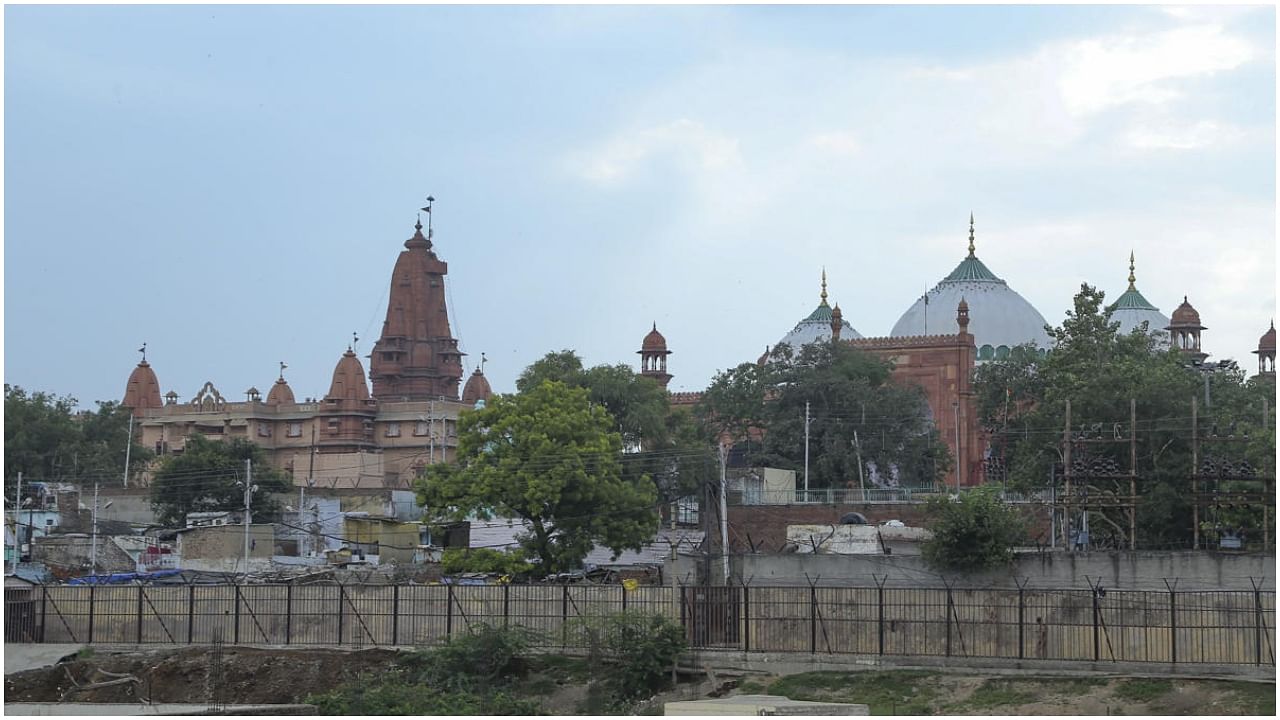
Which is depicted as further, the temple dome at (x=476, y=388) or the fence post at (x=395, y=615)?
the temple dome at (x=476, y=388)

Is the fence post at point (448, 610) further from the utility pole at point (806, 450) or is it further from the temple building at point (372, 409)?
the temple building at point (372, 409)

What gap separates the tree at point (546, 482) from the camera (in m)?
46.7

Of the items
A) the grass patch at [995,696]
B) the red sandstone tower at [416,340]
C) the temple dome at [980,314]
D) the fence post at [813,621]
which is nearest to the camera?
the grass patch at [995,696]

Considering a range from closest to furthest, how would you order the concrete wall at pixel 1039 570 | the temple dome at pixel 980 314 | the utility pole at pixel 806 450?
the concrete wall at pixel 1039 570 → the utility pole at pixel 806 450 → the temple dome at pixel 980 314

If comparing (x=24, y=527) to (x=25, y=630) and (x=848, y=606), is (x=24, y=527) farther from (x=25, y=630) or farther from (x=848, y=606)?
(x=848, y=606)

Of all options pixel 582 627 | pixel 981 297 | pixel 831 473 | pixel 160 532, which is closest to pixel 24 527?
pixel 160 532

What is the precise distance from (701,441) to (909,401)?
773 centimetres

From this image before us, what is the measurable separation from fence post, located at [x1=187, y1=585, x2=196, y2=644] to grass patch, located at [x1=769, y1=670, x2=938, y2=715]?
39.2 ft

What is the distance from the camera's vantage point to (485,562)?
45.1 meters

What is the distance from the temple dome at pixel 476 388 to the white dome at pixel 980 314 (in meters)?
28.4

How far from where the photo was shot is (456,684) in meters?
32.5

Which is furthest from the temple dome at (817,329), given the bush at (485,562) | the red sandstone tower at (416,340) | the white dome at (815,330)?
the bush at (485,562)

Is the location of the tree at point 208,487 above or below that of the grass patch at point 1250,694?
above

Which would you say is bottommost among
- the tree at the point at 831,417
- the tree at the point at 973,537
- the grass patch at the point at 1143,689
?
the grass patch at the point at 1143,689
